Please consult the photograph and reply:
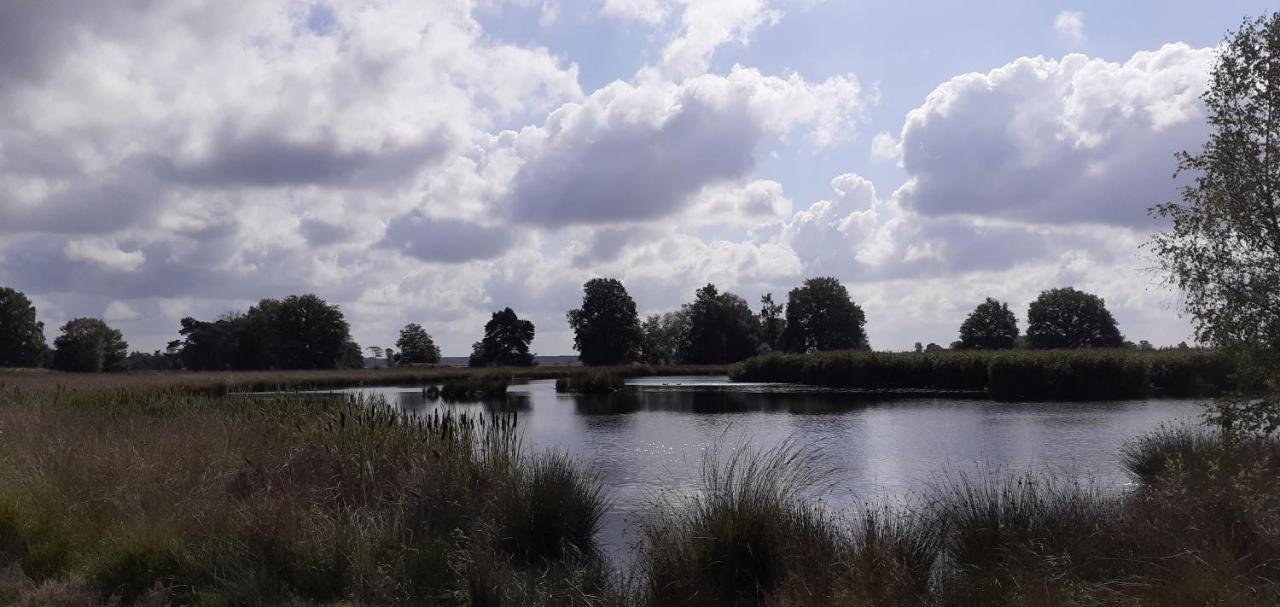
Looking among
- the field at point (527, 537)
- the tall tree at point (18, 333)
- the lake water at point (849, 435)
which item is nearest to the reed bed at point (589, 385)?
the lake water at point (849, 435)

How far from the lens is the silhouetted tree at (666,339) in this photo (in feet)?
345

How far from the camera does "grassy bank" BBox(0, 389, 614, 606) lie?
6863 millimetres

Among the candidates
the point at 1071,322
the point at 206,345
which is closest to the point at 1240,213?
the point at 1071,322

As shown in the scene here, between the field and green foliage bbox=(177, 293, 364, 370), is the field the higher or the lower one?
the lower one

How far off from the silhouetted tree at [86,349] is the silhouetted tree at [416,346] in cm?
3649

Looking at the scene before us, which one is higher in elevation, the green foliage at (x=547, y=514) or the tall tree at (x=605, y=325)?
the tall tree at (x=605, y=325)

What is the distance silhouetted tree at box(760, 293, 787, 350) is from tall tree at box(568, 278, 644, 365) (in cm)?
1518

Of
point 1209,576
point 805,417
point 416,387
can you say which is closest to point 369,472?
point 1209,576

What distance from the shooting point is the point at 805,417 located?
28.4 meters

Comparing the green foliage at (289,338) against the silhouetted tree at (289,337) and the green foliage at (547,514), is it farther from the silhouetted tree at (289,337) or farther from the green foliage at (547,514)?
the green foliage at (547,514)

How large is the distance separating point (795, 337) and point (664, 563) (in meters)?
86.7

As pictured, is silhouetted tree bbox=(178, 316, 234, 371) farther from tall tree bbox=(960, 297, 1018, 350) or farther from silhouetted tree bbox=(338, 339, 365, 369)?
tall tree bbox=(960, 297, 1018, 350)

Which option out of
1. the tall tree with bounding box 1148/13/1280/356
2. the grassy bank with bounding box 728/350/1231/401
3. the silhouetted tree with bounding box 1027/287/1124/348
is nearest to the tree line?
the silhouetted tree with bounding box 1027/287/1124/348

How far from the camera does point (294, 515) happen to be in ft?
24.9
